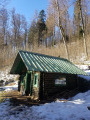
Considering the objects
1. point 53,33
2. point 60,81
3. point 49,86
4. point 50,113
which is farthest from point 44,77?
point 53,33

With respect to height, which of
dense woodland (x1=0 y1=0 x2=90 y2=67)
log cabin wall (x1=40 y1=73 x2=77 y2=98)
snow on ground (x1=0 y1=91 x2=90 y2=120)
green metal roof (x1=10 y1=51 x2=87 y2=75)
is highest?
dense woodland (x1=0 y1=0 x2=90 y2=67)

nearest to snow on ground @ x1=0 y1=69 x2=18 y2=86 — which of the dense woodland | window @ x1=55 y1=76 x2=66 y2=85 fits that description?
the dense woodland

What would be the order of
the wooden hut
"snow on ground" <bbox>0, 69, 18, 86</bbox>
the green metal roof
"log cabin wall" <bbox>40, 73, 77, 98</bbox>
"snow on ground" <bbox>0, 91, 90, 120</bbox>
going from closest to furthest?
"snow on ground" <bbox>0, 91, 90, 120</bbox> < the green metal roof < the wooden hut < "log cabin wall" <bbox>40, 73, 77, 98</bbox> < "snow on ground" <bbox>0, 69, 18, 86</bbox>

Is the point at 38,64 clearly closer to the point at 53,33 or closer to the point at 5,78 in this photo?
the point at 5,78

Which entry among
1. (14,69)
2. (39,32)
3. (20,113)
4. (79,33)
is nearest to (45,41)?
(39,32)

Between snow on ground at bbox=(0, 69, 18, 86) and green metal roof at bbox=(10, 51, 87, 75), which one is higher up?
green metal roof at bbox=(10, 51, 87, 75)

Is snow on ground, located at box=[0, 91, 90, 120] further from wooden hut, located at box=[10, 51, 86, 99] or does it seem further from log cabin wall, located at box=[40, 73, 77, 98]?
wooden hut, located at box=[10, 51, 86, 99]

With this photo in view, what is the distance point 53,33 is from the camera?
118ft

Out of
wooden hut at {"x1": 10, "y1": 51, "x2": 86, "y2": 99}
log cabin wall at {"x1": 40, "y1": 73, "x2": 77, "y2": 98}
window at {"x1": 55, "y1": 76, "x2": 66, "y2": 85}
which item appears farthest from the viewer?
window at {"x1": 55, "y1": 76, "x2": 66, "y2": 85}

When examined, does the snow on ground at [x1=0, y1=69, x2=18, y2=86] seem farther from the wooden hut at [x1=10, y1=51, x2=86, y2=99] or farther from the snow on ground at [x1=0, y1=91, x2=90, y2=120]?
the snow on ground at [x1=0, y1=91, x2=90, y2=120]

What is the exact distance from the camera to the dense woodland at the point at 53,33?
23391 millimetres

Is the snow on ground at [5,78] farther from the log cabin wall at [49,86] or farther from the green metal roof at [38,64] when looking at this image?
the log cabin wall at [49,86]

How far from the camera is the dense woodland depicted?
921 inches

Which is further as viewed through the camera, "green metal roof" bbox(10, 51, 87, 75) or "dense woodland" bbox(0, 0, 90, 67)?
"dense woodland" bbox(0, 0, 90, 67)
